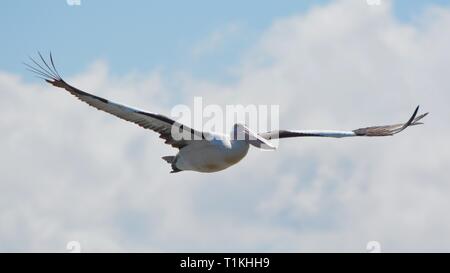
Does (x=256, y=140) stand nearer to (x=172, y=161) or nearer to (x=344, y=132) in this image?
(x=172, y=161)

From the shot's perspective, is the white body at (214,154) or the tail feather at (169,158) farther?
the tail feather at (169,158)

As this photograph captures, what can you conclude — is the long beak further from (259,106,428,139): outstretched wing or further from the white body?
(259,106,428,139): outstretched wing

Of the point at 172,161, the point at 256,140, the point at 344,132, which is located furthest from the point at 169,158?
the point at 344,132

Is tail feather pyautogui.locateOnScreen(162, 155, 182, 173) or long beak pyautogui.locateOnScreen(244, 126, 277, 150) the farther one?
tail feather pyautogui.locateOnScreen(162, 155, 182, 173)

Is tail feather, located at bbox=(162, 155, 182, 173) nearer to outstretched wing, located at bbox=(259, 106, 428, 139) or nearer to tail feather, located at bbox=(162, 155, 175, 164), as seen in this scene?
tail feather, located at bbox=(162, 155, 175, 164)

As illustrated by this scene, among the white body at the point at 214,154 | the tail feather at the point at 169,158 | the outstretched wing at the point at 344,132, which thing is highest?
the outstretched wing at the point at 344,132

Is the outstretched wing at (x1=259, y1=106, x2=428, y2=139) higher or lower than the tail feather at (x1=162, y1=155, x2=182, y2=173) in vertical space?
higher

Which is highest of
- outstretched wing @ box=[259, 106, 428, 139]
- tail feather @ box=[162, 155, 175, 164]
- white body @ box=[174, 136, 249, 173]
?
outstretched wing @ box=[259, 106, 428, 139]

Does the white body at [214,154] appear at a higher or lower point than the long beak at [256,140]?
lower

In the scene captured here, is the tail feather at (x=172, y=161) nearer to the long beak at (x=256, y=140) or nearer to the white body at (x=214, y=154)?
the white body at (x=214, y=154)

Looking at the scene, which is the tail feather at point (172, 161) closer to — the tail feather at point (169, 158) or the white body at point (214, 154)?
the tail feather at point (169, 158)
